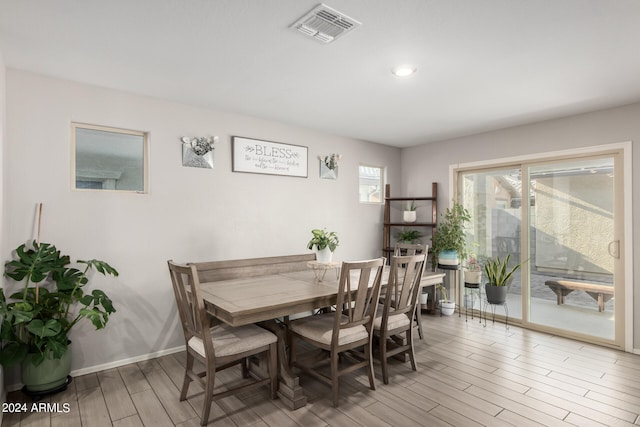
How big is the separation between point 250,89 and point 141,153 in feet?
3.97

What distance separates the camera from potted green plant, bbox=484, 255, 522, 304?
4141 mm

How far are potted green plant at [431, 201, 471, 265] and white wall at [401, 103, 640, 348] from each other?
14.4 inches

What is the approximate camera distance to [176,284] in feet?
7.82

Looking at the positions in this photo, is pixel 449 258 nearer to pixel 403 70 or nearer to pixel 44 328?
pixel 403 70

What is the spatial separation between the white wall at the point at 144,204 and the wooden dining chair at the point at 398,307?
5.54 ft

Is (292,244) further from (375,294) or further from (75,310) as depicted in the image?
(75,310)

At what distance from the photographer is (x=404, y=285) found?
2.79 meters

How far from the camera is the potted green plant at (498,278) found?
163 inches

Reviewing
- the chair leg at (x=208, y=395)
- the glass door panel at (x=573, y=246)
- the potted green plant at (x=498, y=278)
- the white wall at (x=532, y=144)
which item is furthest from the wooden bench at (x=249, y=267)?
the glass door panel at (x=573, y=246)

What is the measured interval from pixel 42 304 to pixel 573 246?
504 cm

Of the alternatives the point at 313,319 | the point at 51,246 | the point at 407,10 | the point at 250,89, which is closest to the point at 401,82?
the point at 407,10

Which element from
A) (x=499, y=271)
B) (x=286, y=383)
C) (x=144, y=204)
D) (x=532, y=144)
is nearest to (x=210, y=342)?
(x=286, y=383)

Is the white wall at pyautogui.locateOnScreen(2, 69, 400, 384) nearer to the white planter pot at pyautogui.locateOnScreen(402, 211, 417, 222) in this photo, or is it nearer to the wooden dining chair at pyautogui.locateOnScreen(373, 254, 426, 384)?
the white planter pot at pyautogui.locateOnScreen(402, 211, 417, 222)

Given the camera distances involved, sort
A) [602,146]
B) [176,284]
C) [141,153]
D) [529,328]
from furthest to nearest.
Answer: [529,328] → [602,146] → [141,153] → [176,284]
